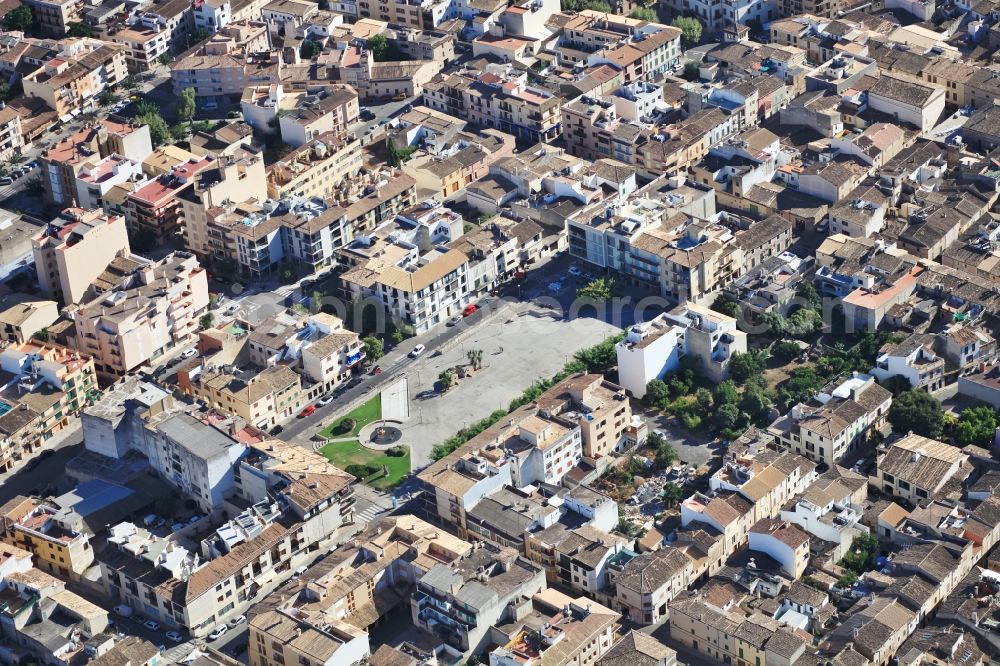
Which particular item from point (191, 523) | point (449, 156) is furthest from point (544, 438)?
point (449, 156)

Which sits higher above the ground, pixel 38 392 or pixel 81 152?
pixel 81 152

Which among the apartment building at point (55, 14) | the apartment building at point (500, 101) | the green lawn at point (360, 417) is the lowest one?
the green lawn at point (360, 417)

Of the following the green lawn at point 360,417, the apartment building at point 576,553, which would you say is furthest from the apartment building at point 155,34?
the apartment building at point 576,553

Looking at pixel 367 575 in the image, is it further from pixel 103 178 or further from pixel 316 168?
pixel 103 178

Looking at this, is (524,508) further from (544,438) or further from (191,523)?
(191,523)

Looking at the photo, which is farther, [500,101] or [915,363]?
[500,101]

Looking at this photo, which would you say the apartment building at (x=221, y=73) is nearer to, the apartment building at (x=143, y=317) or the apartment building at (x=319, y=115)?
the apartment building at (x=319, y=115)

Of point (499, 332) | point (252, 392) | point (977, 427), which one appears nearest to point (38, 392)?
point (252, 392)
